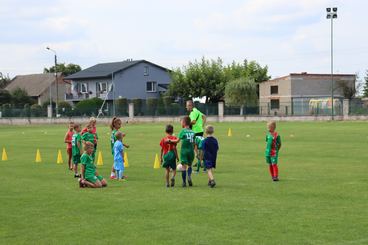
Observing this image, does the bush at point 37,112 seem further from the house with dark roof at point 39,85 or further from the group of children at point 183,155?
the group of children at point 183,155

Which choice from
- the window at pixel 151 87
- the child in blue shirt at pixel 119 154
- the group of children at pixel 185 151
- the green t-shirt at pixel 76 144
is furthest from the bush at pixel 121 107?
the group of children at pixel 185 151

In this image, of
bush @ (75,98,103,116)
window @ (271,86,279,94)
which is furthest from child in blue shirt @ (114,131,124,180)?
window @ (271,86,279,94)

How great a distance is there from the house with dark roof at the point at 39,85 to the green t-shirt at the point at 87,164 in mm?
90801

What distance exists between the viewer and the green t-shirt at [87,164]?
1520cm

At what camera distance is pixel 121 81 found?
98438 millimetres

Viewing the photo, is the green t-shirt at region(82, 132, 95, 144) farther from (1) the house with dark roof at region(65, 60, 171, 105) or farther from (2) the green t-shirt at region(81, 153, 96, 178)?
(1) the house with dark roof at region(65, 60, 171, 105)

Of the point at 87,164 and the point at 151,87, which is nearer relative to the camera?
the point at 87,164

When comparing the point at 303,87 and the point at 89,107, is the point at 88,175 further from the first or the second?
the point at 303,87

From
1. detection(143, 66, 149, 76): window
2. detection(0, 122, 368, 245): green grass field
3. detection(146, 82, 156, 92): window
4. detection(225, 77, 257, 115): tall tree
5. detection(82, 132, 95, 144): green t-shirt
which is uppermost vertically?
detection(143, 66, 149, 76): window

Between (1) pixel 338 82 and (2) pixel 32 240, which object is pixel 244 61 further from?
(2) pixel 32 240

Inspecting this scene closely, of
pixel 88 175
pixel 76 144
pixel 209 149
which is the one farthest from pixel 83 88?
pixel 209 149

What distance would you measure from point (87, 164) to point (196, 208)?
4.45 meters

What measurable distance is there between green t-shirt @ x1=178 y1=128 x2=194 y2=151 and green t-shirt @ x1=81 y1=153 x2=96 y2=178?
87.5 inches

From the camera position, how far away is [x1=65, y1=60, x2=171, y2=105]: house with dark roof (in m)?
98.1
